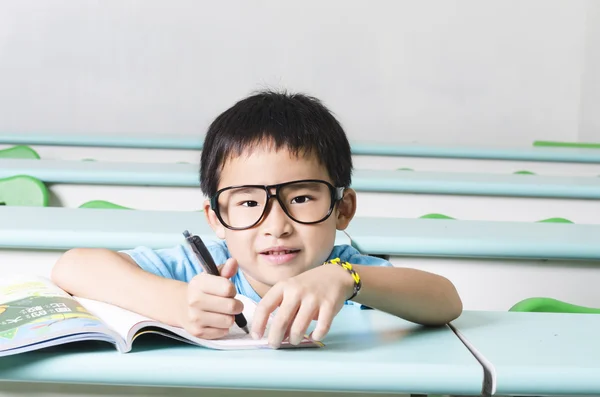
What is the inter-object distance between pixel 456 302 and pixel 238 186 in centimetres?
33

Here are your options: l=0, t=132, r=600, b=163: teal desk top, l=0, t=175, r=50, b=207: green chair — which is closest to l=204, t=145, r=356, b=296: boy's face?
l=0, t=175, r=50, b=207: green chair

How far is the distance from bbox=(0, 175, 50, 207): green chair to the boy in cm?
130

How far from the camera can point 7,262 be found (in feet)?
4.92

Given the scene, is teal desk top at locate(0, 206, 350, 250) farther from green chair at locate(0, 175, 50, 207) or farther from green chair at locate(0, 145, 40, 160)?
green chair at locate(0, 145, 40, 160)

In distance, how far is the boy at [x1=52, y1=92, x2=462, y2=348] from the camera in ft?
2.55

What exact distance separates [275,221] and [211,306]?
0.24m

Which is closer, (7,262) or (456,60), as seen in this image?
(7,262)

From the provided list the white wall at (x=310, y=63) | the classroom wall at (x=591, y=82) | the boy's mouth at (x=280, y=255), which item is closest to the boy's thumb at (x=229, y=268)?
the boy's mouth at (x=280, y=255)

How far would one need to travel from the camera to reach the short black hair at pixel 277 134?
1.10 meters

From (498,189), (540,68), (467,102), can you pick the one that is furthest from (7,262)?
(540,68)

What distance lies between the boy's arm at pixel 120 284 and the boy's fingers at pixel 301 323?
0.14 metres

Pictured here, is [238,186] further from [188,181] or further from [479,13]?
[479,13]

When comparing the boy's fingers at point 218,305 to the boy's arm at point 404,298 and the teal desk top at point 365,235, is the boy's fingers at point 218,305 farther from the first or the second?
the teal desk top at point 365,235

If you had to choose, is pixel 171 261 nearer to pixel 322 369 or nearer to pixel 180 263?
pixel 180 263
